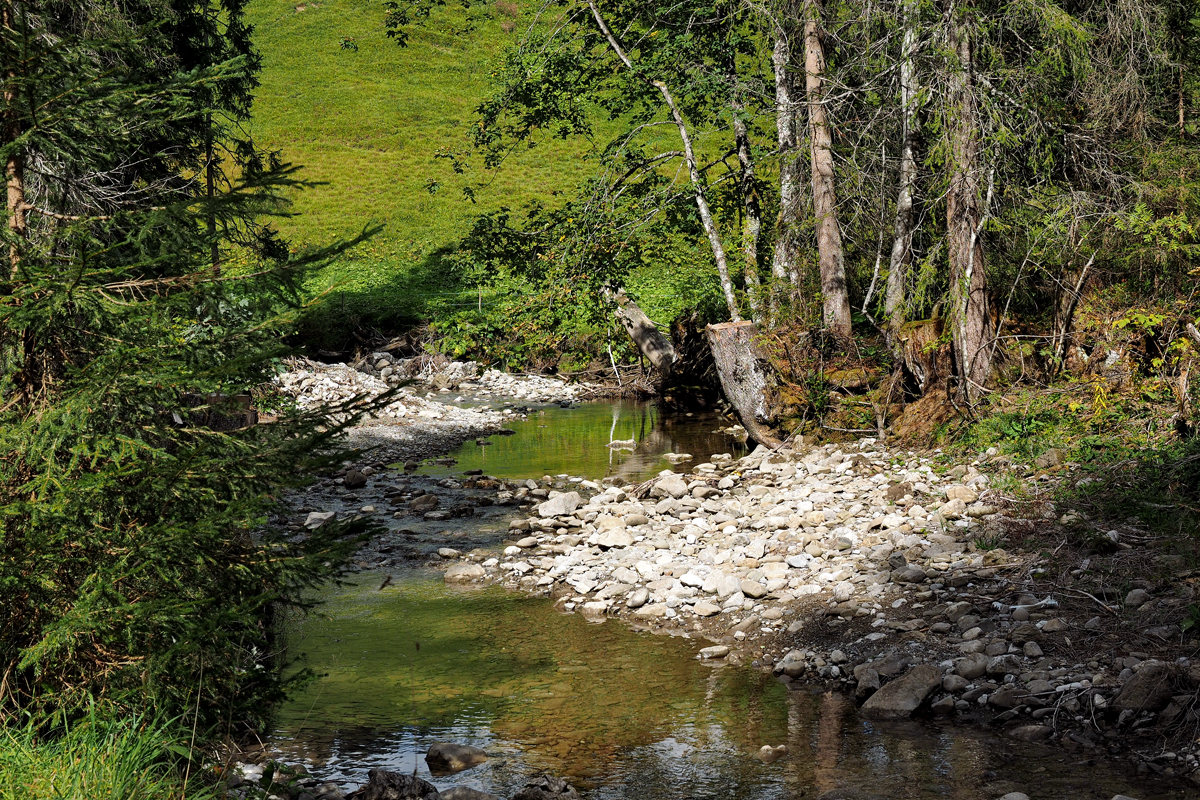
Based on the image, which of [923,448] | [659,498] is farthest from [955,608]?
[659,498]

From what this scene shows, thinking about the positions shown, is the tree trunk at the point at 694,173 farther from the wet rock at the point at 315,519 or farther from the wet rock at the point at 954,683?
the wet rock at the point at 954,683

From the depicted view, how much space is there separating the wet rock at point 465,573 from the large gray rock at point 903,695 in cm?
432

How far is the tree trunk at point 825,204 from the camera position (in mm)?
12336

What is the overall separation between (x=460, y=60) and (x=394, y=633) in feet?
178

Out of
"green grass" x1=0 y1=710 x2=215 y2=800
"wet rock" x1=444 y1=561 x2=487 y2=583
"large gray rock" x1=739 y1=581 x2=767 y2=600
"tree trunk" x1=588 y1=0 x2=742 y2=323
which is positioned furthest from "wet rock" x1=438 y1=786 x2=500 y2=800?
"tree trunk" x1=588 y1=0 x2=742 y2=323

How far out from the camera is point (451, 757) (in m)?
5.47

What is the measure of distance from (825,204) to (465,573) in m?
6.72

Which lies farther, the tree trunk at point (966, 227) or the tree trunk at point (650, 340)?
the tree trunk at point (650, 340)

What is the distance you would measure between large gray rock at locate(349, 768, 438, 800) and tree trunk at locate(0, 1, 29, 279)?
114 inches

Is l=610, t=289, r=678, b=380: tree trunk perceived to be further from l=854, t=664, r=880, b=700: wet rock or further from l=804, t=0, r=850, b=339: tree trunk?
l=854, t=664, r=880, b=700: wet rock

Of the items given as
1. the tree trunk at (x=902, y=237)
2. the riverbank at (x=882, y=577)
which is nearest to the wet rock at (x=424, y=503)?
the riverbank at (x=882, y=577)

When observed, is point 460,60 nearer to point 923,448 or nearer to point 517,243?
point 517,243

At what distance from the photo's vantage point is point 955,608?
264 inches

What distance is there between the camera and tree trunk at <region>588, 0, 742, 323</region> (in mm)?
13320
